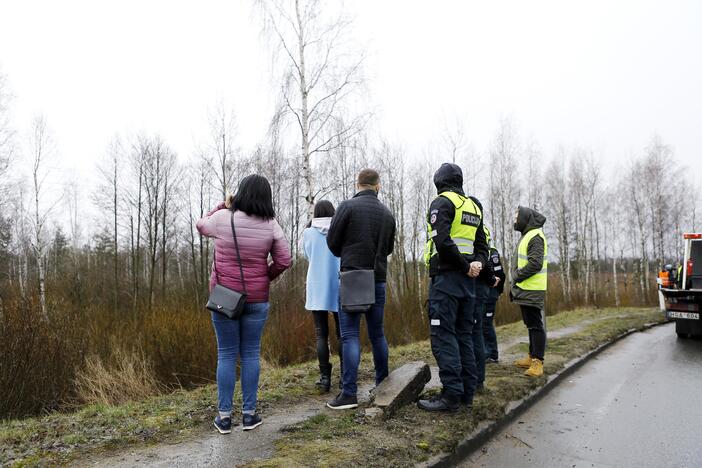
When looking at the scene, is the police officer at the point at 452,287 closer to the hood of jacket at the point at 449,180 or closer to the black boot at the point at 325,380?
the hood of jacket at the point at 449,180

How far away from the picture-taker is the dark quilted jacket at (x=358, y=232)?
12.9ft

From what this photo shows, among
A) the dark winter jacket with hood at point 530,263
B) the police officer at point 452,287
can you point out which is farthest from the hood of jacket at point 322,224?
the dark winter jacket with hood at point 530,263

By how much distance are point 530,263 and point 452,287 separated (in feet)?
7.45

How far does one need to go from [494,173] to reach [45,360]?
2411 centimetres

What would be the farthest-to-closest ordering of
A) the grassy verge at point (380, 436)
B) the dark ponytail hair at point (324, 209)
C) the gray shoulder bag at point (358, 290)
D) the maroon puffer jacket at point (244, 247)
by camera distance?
the dark ponytail hair at point (324, 209), the gray shoulder bag at point (358, 290), the maroon puffer jacket at point (244, 247), the grassy verge at point (380, 436)

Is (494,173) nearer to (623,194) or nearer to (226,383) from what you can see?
(623,194)

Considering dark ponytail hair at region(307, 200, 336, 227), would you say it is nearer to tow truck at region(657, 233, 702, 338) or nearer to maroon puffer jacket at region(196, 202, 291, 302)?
maroon puffer jacket at region(196, 202, 291, 302)

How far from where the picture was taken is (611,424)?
14.1ft

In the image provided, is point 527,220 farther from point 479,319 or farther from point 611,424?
point 611,424

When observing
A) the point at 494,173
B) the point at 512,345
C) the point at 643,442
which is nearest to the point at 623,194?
the point at 494,173

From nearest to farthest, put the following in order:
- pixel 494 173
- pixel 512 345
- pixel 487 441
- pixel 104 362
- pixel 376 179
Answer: pixel 487 441 → pixel 376 179 → pixel 104 362 → pixel 512 345 → pixel 494 173

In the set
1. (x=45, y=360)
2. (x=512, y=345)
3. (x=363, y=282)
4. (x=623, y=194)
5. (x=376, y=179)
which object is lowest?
(x=512, y=345)

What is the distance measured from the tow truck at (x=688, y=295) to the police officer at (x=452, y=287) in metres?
8.50

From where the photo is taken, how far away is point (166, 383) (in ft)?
20.7
